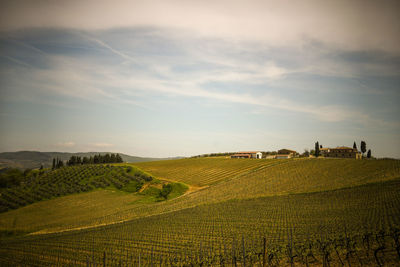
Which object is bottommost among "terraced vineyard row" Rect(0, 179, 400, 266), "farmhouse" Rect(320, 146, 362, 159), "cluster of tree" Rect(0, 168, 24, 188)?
"cluster of tree" Rect(0, 168, 24, 188)

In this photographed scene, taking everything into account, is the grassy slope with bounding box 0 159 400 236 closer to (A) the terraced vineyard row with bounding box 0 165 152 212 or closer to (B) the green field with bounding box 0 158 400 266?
(B) the green field with bounding box 0 158 400 266

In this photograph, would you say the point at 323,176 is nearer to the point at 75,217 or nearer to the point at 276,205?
the point at 276,205

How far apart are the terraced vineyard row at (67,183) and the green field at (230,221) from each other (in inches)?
132

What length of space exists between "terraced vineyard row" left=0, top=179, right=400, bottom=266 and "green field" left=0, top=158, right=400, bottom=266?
126 millimetres

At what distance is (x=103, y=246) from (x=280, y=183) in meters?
43.0

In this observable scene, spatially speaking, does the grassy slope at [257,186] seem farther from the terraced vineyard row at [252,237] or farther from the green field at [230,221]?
the terraced vineyard row at [252,237]

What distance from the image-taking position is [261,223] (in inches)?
1280

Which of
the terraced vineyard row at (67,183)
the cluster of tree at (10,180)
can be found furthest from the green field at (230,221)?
the cluster of tree at (10,180)

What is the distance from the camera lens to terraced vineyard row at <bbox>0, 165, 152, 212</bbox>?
6840 centimetres

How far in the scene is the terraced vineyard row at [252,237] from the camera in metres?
19.2

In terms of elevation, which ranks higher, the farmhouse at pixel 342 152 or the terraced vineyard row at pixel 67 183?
the farmhouse at pixel 342 152

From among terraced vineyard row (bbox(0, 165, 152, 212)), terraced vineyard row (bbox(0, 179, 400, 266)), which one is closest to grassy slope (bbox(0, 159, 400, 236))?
terraced vineyard row (bbox(0, 165, 152, 212))

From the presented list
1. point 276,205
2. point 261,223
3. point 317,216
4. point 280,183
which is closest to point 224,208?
point 276,205

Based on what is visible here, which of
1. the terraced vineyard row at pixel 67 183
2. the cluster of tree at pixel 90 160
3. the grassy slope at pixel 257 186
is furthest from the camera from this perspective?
the cluster of tree at pixel 90 160
